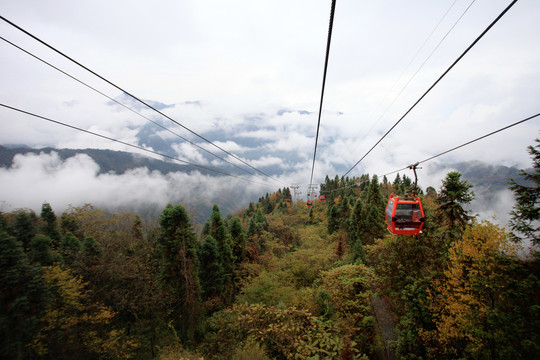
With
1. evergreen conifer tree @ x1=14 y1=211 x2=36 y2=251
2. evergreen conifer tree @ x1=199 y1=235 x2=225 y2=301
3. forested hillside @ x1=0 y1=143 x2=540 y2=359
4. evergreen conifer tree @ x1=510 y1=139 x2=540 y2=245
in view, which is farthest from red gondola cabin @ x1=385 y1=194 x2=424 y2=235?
evergreen conifer tree @ x1=14 y1=211 x2=36 y2=251

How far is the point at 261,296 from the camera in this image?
18.1m

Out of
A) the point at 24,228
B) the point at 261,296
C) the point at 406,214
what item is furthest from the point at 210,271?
the point at 406,214

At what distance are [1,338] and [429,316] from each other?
73.8 feet

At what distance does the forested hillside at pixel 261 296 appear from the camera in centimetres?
992

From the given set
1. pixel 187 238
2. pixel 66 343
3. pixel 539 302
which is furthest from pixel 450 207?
pixel 66 343

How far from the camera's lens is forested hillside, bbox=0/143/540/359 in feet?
32.6

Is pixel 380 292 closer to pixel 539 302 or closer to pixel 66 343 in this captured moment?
pixel 539 302

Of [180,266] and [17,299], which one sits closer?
[17,299]

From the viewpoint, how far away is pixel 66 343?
11375 mm

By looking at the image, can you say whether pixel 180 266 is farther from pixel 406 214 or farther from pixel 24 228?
pixel 406 214

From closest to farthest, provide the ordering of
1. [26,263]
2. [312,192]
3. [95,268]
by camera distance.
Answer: [26,263] < [95,268] < [312,192]

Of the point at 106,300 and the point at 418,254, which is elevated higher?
the point at 418,254

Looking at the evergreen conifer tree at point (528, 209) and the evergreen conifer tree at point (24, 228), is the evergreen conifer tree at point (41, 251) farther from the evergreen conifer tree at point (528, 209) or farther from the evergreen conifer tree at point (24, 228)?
the evergreen conifer tree at point (528, 209)

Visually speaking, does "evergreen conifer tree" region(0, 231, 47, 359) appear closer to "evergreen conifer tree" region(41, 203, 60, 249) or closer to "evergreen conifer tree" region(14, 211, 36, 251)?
"evergreen conifer tree" region(14, 211, 36, 251)
